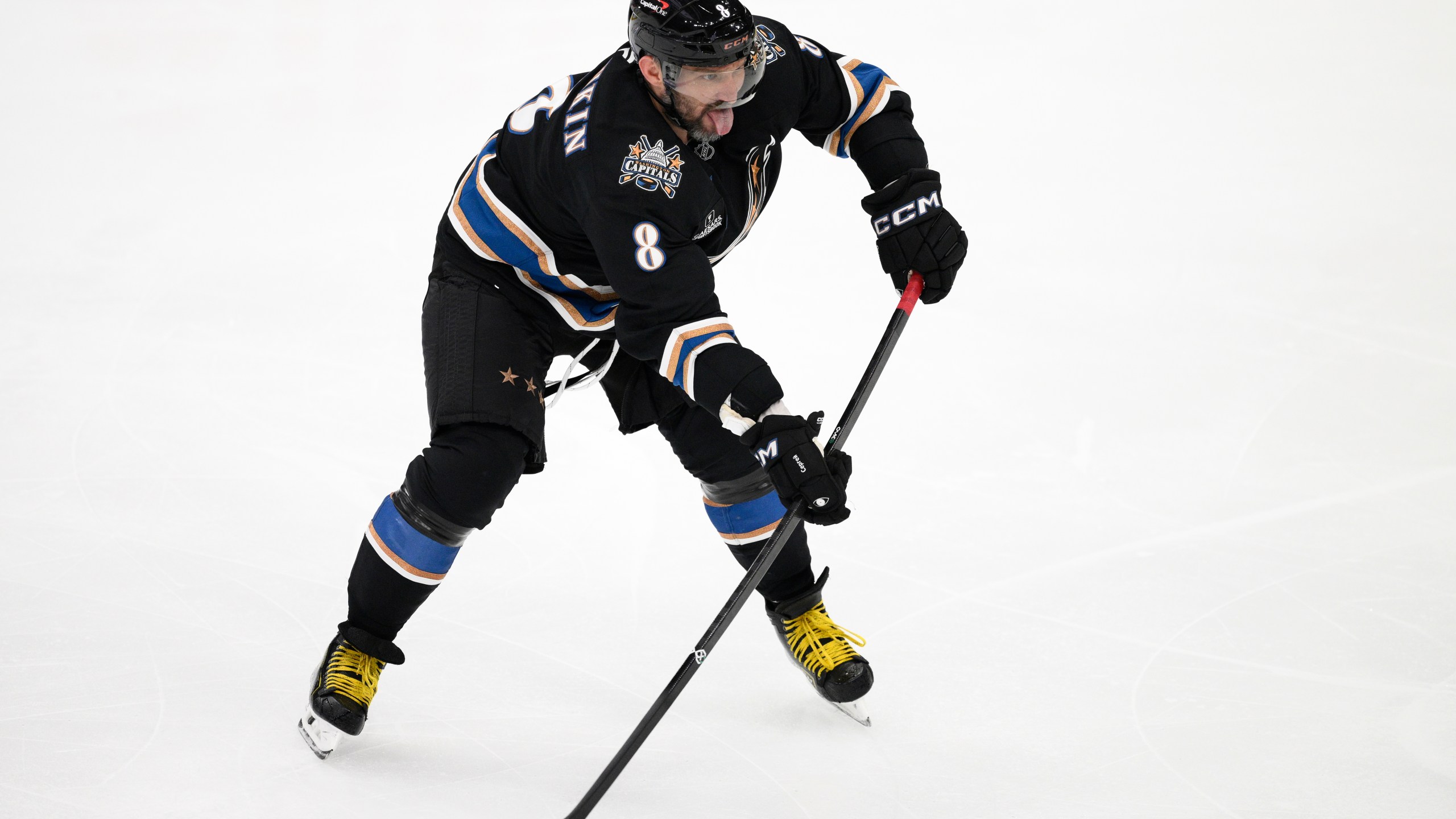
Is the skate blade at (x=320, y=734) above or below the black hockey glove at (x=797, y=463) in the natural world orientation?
below

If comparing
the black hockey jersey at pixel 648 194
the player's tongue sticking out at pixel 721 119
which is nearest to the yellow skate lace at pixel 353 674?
the black hockey jersey at pixel 648 194

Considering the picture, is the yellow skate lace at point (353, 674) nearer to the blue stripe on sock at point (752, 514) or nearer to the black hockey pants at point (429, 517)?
the black hockey pants at point (429, 517)

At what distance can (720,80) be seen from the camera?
2.08 meters

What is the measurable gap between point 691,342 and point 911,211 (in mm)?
654

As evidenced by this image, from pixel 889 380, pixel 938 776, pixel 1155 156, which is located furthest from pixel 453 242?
pixel 1155 156

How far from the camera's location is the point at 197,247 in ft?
15.3

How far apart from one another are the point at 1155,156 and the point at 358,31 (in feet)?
11.5

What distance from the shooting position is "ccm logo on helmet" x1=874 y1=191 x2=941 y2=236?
95.9 inches

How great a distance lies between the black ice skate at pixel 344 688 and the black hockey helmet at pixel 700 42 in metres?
1.15

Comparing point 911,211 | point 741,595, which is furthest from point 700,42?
point 741,595

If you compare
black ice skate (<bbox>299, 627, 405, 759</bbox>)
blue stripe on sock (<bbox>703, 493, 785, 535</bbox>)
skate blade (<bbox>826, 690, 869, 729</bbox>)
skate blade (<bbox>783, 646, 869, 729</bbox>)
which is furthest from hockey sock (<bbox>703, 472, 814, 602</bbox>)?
black ice skate (<bbox>299, 627, 405, 759</bbox>)

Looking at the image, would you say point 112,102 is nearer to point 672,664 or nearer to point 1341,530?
point 672,664

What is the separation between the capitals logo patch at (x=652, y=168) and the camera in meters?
2.01

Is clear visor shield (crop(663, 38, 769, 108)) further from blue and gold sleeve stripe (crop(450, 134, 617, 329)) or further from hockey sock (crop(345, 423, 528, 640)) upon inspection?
hockey sock (crop(345, 423, 528, 640))
